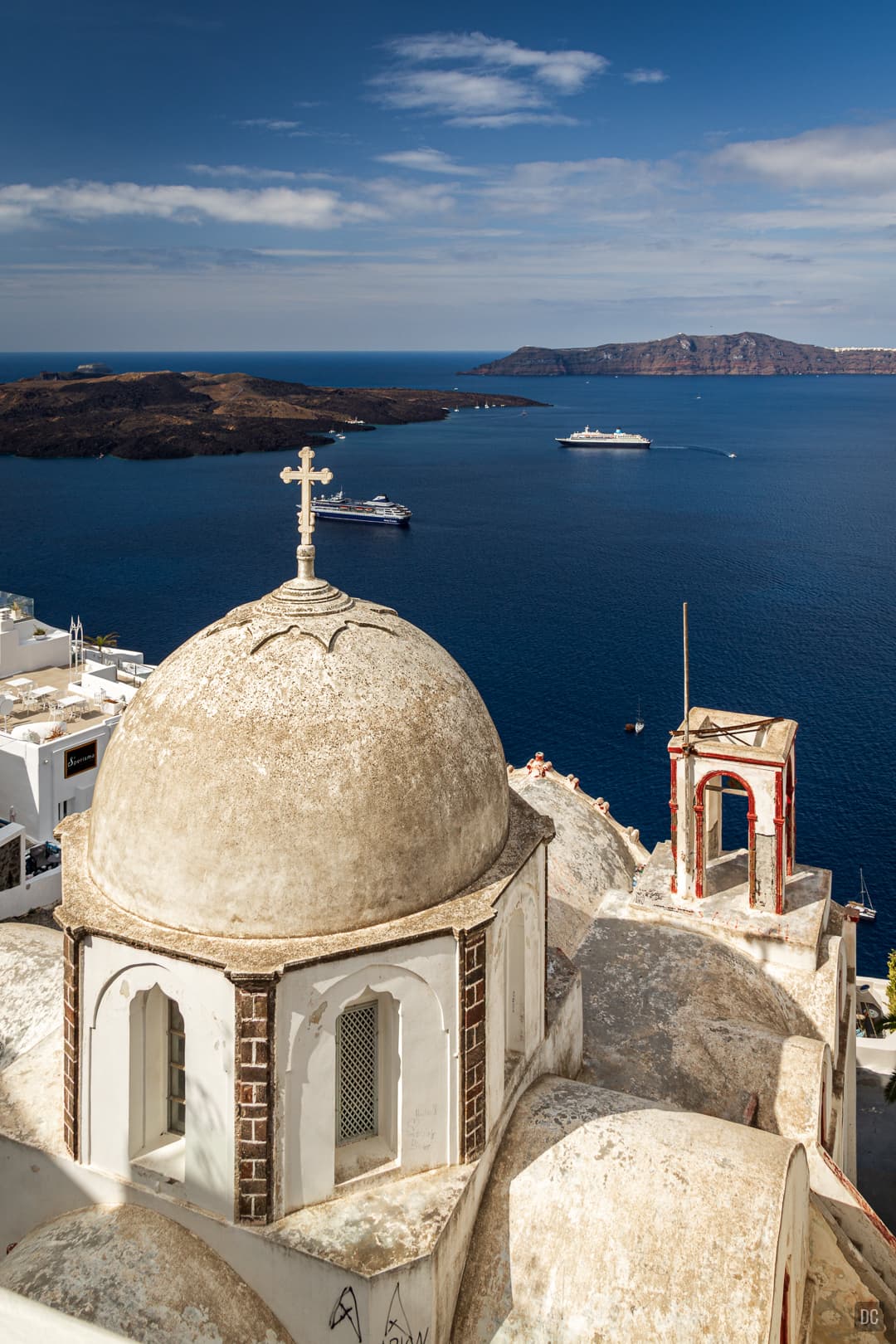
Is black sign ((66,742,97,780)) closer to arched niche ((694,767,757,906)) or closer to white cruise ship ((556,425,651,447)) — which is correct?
arched niche ((694,767,757,906))

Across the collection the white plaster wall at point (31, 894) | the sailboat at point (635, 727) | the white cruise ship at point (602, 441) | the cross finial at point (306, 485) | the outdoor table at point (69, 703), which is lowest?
the sailboat at point (635, 727)

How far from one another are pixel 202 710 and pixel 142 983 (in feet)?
8.67

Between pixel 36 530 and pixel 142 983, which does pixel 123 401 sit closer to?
pixel 36 530

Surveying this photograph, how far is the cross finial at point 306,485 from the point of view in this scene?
11617 millimetres

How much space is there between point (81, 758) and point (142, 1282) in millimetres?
26812

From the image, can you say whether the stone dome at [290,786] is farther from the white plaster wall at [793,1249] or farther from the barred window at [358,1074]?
the white plaster wall at [793,1249]

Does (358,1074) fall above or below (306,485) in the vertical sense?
below

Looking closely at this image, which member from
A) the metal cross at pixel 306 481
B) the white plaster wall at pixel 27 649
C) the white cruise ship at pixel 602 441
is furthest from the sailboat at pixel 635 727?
the white cruise ship at pixel 602 441

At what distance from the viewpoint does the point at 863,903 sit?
39375 millimetres

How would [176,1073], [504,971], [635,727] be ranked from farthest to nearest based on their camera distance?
[635,727] < [504,971] < [176,1073]

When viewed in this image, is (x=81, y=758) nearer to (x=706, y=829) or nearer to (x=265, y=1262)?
(x=706, y=829)

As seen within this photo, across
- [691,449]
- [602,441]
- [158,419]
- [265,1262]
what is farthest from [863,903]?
[158,419]

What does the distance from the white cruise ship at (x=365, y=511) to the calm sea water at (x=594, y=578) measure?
1620mm

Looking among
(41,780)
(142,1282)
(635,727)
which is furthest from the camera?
(635,727)
